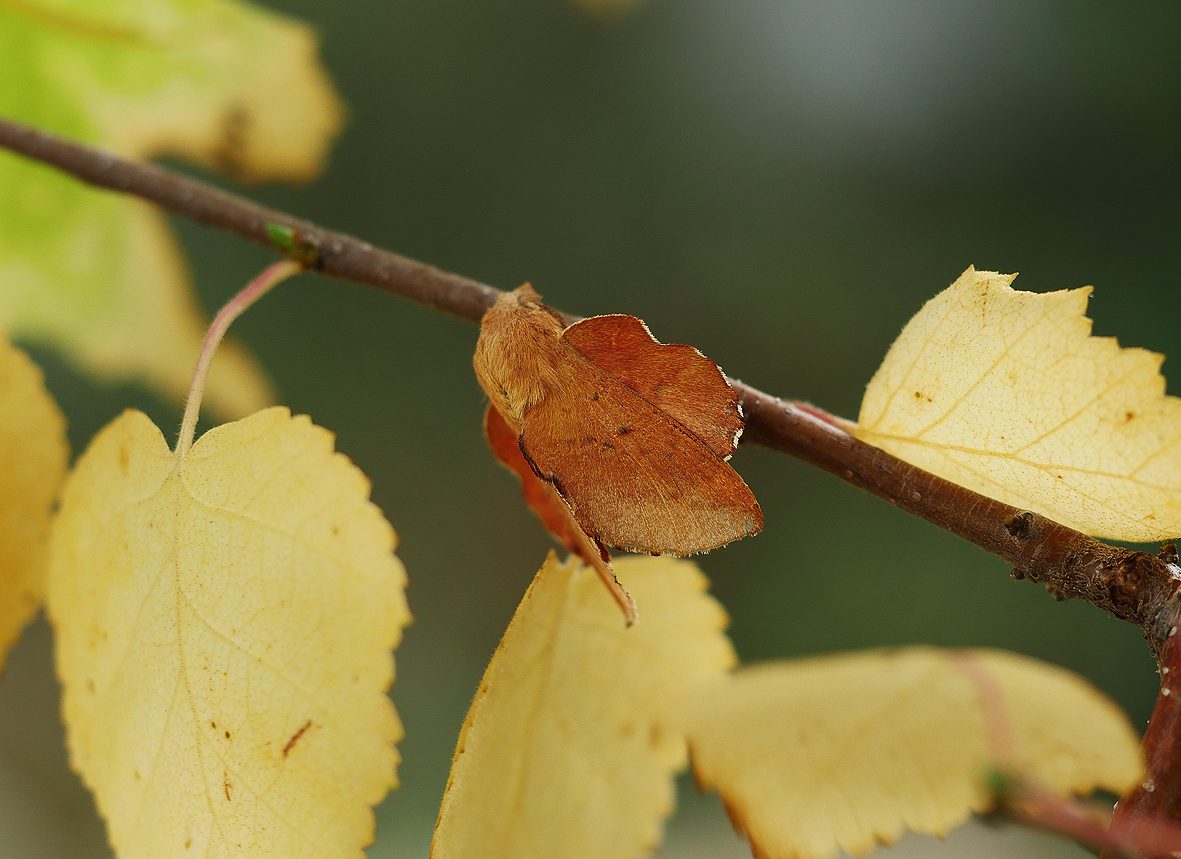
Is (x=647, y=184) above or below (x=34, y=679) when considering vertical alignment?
above

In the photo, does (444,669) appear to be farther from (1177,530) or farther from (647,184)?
(1177,530)

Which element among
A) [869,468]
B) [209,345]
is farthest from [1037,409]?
[209,345]

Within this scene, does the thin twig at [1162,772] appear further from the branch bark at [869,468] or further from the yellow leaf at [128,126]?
the yellow leaf at [128,126]

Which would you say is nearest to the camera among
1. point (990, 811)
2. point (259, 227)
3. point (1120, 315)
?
point (990, 811)

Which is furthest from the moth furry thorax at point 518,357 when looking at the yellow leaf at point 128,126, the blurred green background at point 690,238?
the blurred green background at point 690,238

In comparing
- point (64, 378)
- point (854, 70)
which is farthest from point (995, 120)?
point (64, 378)

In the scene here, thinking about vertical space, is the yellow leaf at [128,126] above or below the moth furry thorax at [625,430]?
below
